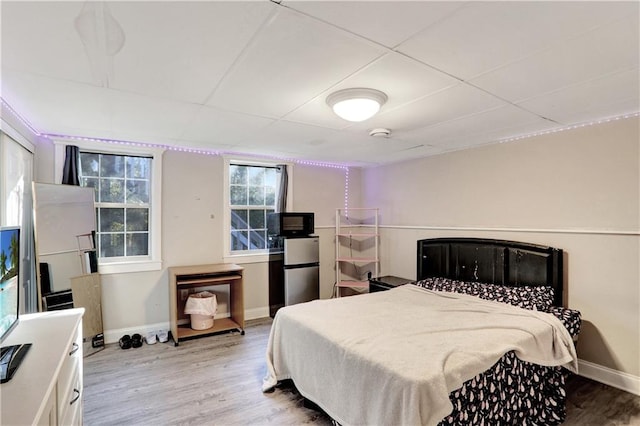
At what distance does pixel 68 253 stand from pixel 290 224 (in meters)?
2.49

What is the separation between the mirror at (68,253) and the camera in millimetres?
3049

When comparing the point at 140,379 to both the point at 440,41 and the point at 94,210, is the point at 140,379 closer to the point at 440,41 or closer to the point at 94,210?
the point at 94,210

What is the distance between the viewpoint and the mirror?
3.05 metres

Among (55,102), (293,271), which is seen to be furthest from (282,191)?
(55,102)

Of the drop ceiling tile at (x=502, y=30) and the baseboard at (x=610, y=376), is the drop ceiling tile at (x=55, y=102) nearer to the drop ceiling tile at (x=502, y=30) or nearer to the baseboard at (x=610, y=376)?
the drop ceiling tile at (x=502, y=30)

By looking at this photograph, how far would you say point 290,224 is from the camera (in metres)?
4.57

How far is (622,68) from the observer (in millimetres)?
1877

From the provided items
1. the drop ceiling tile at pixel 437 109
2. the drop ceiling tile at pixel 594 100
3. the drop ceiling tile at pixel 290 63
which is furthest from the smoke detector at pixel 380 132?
the drop ceiling tile at pixel 594 100

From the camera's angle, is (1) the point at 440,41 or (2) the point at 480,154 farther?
(2) the point at 480,154

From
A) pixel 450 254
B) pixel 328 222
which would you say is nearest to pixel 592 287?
pixel 450 254

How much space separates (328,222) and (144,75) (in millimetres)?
3664

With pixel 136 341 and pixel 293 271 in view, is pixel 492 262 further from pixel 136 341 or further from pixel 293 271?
pixel 136 341

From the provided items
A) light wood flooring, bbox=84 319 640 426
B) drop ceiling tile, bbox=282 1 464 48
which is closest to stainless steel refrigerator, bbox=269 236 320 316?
light wood flooring, bbox=84 319 640 426

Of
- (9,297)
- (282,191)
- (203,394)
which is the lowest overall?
(203,394)
